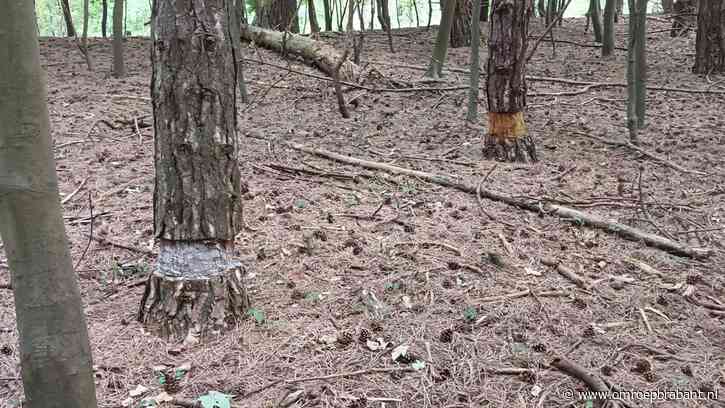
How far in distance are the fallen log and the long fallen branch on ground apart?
282 cm

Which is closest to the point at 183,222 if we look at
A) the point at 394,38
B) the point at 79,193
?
the point at 79,193

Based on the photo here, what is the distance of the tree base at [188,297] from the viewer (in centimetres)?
288

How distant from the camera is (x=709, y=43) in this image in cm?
843

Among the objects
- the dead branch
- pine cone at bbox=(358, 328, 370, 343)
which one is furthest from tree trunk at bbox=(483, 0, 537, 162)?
pine cone at bbox=(358, 328, 370, 343)

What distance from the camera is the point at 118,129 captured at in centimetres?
596

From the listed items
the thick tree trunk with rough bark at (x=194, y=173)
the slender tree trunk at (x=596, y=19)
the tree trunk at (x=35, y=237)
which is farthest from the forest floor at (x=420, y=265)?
the slender tree trunk at (x=596, y=19)

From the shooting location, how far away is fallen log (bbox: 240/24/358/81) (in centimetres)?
791

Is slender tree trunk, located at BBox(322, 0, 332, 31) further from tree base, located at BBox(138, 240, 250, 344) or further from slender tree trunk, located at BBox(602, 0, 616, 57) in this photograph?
tree base, located at BBox(138, 240, 250, 344)

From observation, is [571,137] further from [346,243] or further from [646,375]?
[646,375]

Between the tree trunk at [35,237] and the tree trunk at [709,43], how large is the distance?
9.21m

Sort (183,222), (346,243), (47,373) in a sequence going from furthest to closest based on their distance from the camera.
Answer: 1. (346,243)
2. (183,222)
3. (47,373)

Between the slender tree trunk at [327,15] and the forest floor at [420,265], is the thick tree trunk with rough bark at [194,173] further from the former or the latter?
the slender tree trunk at [327,15]

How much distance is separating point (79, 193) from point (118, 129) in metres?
1.65

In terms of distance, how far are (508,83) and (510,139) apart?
52cm
